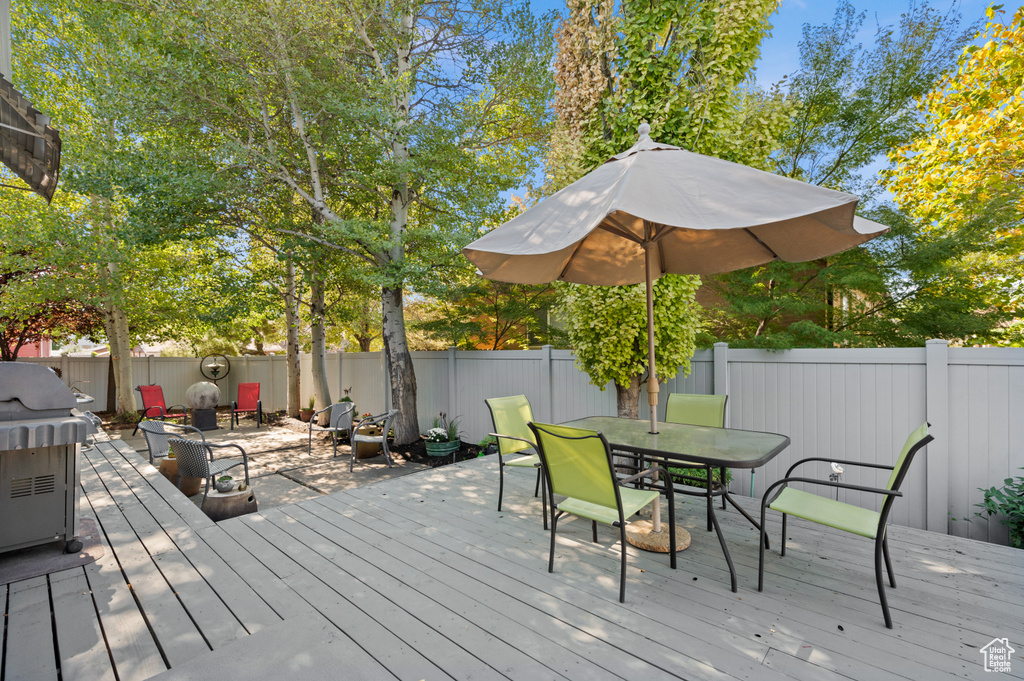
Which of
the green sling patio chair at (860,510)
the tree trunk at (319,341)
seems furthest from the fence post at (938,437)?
the tree trunk at (319,341)

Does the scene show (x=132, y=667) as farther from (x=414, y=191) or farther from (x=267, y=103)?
(x=267, y=103)

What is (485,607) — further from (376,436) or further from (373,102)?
(373,102)

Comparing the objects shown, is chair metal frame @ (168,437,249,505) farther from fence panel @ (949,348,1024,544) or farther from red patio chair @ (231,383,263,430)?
red patio chair @ (231,383,263,430)

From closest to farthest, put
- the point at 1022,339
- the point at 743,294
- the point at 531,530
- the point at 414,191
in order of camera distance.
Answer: the point at 531,530, the point at 1022,339, the point at 743,294, the point at 414,191

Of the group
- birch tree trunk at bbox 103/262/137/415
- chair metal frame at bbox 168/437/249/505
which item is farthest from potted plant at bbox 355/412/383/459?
birch tree trunk at bbox 103/262/137/415

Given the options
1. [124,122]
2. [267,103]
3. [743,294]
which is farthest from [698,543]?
[124,122]

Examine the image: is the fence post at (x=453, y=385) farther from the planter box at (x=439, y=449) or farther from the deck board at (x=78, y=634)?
the deck board at (x=78, y=634)

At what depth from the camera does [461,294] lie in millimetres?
6879

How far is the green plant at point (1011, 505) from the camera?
2859 millimetres

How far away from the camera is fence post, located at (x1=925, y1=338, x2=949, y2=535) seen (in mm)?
3236

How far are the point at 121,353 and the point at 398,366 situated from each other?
7.34 meters

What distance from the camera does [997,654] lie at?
1790 mm

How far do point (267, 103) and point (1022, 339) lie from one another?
10.2 m

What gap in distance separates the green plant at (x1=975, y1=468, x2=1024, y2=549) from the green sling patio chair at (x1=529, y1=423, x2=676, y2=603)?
2318 millimetres
